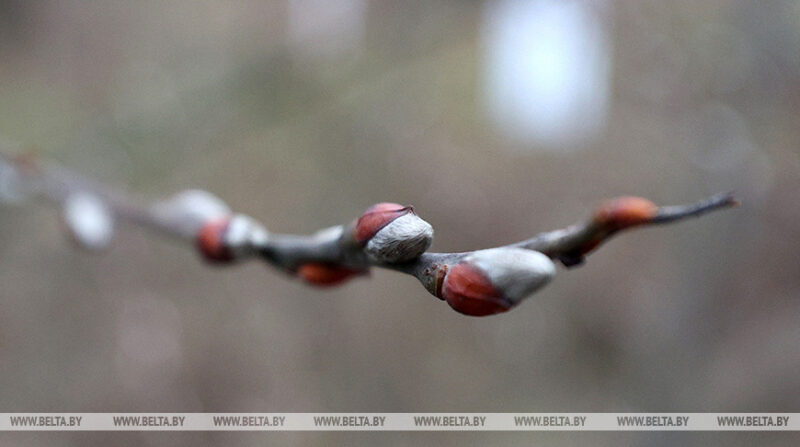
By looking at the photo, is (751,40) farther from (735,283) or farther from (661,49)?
(735,283)

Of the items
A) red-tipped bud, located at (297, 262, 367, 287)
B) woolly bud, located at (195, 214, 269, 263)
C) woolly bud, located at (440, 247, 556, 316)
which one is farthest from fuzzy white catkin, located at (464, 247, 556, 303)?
woolly bud, located at (195, 214, 269, 263)

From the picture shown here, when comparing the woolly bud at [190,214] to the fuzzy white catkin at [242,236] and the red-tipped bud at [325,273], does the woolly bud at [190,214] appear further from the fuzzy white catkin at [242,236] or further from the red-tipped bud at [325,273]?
the red-tipped bud at [325,273]

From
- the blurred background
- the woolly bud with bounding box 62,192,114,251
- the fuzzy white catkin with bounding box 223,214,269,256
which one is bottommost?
the fuzzy white catkin with bounding box 223,214,269,256

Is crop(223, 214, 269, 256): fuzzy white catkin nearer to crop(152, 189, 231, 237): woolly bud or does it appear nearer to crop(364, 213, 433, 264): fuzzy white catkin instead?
crop(152, 189, 231, 237): woolly bud

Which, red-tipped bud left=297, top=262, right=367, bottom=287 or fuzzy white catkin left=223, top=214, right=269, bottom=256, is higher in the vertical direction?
fuzzy white catkin left=223, top=214, right=269, bottom=256

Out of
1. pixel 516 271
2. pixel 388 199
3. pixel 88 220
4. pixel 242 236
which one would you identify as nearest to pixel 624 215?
pixel 516 271

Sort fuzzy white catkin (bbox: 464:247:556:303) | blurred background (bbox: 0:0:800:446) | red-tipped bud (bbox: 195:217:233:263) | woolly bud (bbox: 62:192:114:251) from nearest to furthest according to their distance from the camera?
fuzzy white catkin (bbox: 464:247:556:303)
red-tipped bud (bbox: 195:217:233:263)
woolly bud (bbox: 62:192:114:251)
blurred background (bbox: 0:0:800:446)
